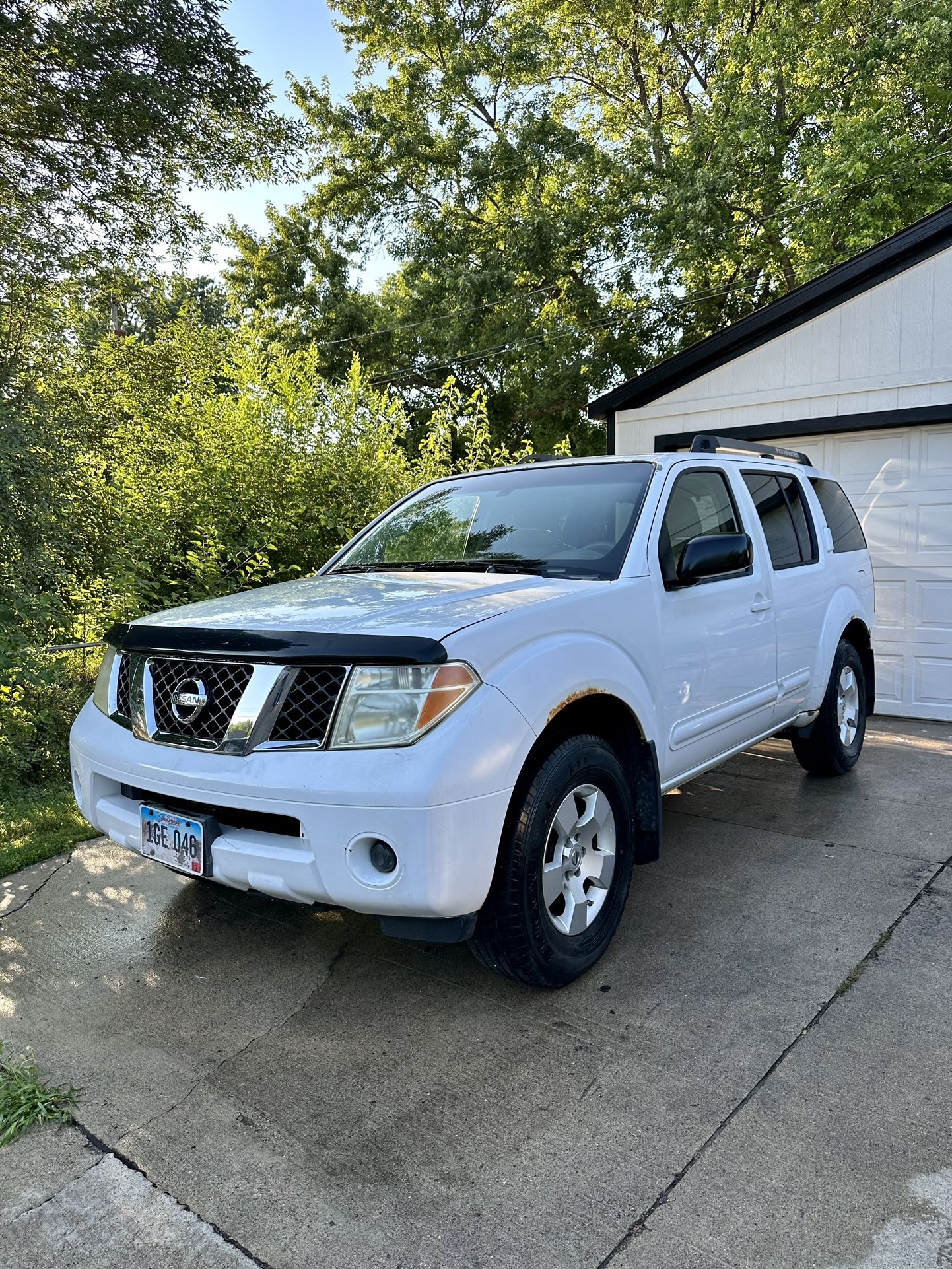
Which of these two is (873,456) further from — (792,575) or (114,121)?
(114,121)

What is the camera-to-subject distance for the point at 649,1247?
6.15 ft

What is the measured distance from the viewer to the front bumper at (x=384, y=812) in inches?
91.1

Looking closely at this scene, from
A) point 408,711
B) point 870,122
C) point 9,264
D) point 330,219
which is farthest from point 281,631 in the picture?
point 330,219

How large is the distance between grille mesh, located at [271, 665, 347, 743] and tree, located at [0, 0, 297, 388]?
4848 millimetres

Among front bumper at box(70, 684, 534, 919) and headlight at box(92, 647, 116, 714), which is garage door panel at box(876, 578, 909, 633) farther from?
headlight at box(92, 647, 116, 714)

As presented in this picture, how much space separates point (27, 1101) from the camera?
7.80 ft

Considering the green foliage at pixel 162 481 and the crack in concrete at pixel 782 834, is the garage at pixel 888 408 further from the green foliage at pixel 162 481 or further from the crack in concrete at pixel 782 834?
the crack in concrete at pixel 782 834

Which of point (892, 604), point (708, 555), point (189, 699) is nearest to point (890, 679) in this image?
point (892, 604)

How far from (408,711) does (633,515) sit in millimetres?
1571

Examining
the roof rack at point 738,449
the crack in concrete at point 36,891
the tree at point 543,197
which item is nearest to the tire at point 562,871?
the roof rack at point 738,449

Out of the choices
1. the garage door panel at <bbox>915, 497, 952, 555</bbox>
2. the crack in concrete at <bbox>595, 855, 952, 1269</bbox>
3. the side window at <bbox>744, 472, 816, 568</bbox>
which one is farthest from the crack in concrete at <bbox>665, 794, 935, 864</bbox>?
the garage door panel at <bbox>915, 497, 952, 555</bbox>

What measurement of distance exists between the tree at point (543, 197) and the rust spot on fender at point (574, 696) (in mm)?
18246

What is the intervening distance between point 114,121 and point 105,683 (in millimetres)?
6252

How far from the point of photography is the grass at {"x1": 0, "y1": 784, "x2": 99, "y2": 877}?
4.23m
